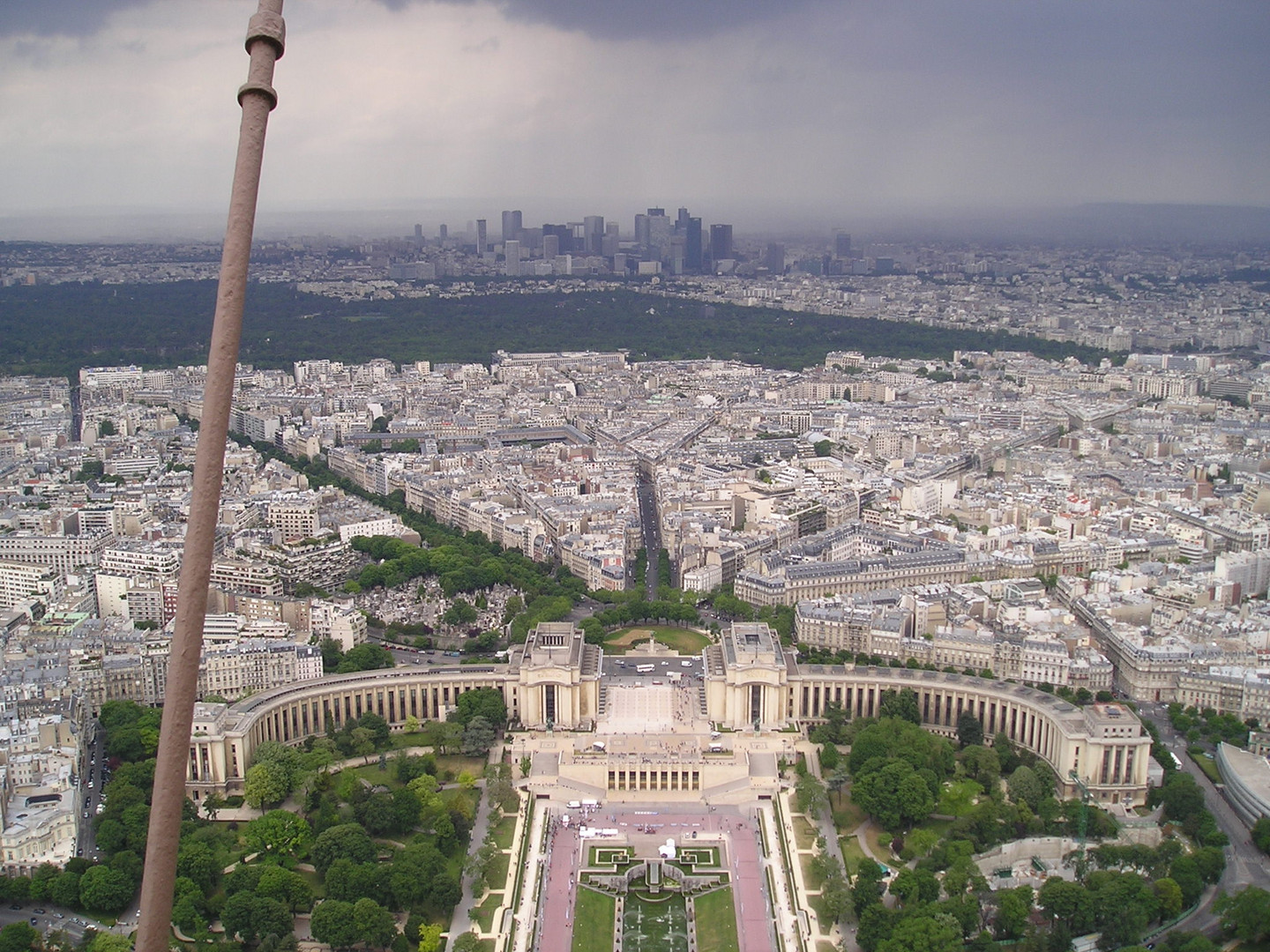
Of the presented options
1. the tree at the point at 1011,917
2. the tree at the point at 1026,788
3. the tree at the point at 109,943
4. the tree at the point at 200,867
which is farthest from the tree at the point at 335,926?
the tree at the point at 1026,788

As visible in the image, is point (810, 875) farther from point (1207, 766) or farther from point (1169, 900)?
point (1207, 766)

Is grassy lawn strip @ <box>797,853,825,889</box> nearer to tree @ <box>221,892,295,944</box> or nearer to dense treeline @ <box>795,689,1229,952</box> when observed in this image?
dense treeline @ <box>795,689,1229,952</box>

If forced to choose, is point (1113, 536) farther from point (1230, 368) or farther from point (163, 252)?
point (163, 252)

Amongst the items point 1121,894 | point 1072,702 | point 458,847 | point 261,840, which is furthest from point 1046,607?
point 261,840

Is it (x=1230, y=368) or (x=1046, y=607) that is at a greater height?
(x=1230, y=368)

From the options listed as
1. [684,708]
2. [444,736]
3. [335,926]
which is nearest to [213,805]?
[444,736]
